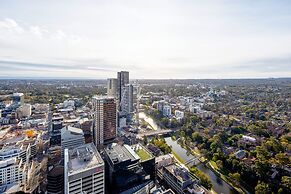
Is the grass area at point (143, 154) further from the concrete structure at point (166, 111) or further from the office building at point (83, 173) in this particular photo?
the concrete structure at point (166, 111)

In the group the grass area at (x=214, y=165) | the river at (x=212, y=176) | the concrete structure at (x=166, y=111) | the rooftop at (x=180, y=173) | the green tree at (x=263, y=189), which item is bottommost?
the river at (x=212, y=176)

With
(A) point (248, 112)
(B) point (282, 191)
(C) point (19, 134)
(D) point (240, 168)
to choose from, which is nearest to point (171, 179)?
(D) point (240, 168)

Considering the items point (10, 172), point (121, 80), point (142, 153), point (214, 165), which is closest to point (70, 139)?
point (10, 172)

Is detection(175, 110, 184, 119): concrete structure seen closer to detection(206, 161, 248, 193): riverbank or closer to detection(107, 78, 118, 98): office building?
detection(107, 78, 118, 98): office building

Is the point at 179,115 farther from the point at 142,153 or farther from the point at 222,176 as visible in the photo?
the point at 142,153

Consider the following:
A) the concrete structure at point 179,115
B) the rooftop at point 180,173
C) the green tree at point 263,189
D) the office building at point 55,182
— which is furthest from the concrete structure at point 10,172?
the concrete structure at point 179,115
